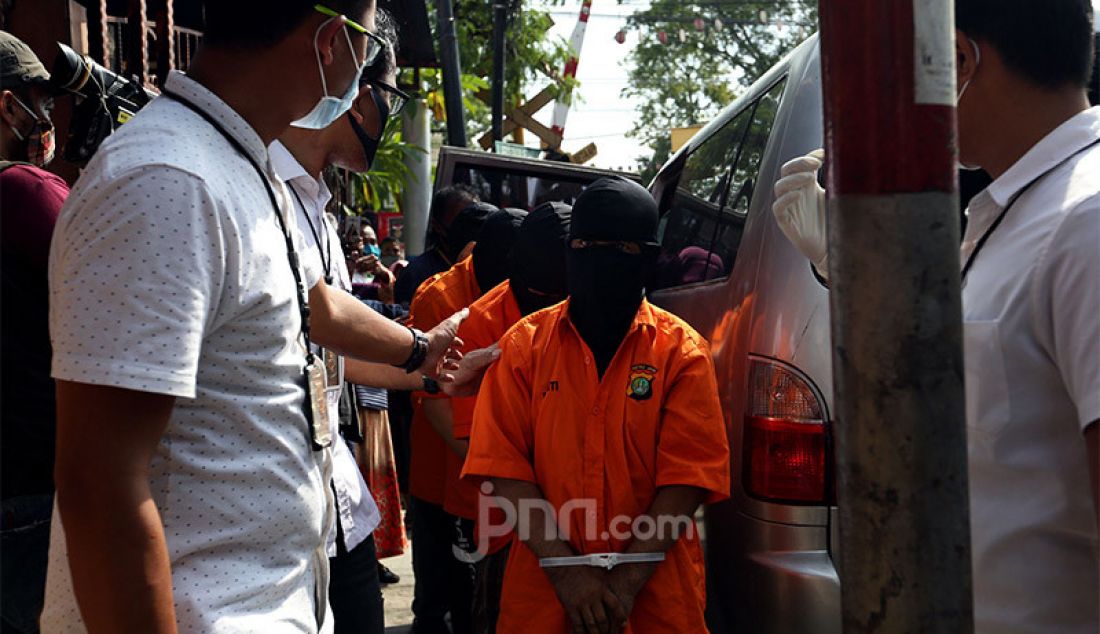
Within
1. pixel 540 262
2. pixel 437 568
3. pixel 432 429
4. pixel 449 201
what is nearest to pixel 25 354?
pixel 540 262

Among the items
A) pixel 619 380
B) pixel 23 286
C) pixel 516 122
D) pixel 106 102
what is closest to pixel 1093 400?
pixel 619 380

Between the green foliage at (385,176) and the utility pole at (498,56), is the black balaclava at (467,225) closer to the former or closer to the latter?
the green foliage at (385,176)

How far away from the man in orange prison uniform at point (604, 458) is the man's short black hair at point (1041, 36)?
130 centimetres

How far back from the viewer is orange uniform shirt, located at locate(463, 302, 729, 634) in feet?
9.32

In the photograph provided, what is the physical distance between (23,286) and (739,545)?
193cm

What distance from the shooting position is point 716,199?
4.13 metres

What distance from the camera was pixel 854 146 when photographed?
1129 millimetres

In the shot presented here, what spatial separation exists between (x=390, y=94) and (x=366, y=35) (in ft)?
3.88

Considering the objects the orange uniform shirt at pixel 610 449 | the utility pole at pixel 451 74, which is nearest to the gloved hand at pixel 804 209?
the orange uniform shirt at pixel 610 449

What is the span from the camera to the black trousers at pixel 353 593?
2.70 metres

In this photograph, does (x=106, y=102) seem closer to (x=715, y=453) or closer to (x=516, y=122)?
(x=715, y=453)

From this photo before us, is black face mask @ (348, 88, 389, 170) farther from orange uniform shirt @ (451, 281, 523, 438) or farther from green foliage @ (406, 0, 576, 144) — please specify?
green foliage @ (406, 0, 576, 144)

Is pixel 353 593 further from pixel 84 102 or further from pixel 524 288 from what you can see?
pixel 524 288

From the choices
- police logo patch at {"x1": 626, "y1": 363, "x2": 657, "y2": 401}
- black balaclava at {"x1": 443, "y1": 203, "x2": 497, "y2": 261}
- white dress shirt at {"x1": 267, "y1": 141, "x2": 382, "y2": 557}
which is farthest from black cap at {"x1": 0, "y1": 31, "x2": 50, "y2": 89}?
black balaclava at {"x1": 443, "y1": 203, "x2": 497, "y2": 261}
